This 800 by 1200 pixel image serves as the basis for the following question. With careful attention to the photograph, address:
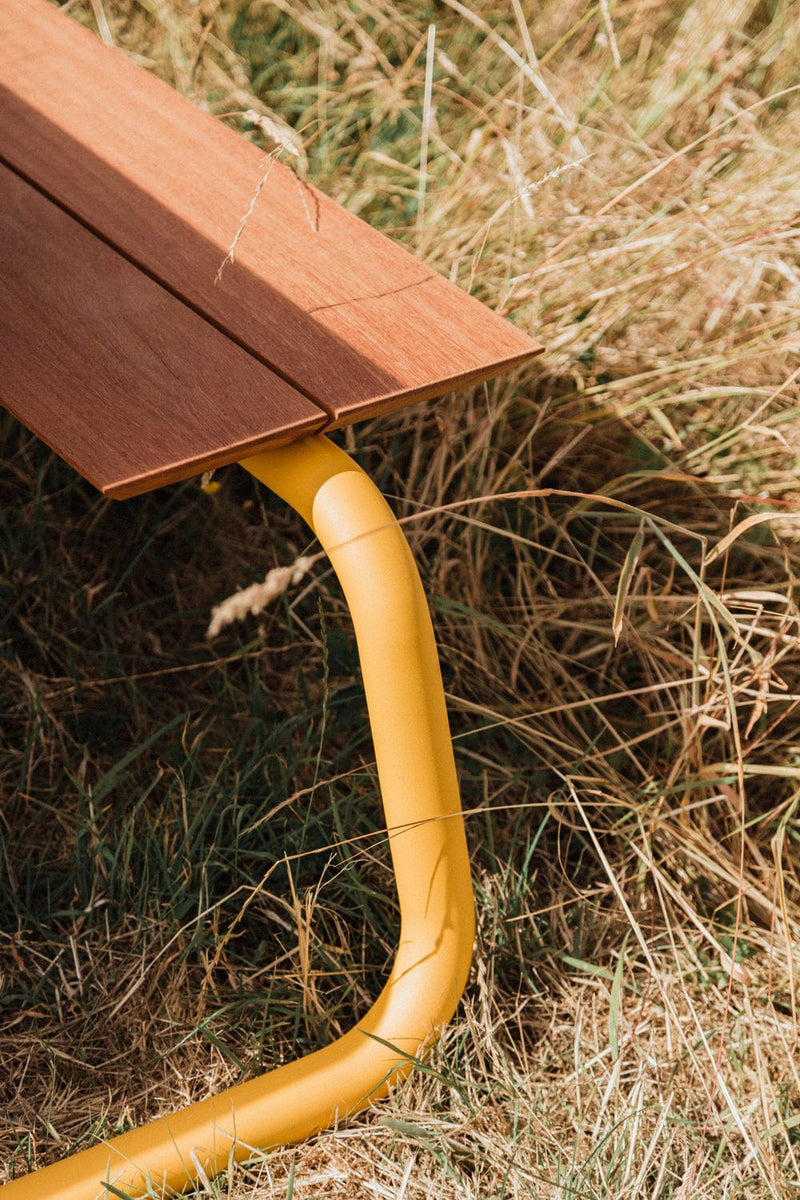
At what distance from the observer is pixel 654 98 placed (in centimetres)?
205

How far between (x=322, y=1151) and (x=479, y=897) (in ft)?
1.15

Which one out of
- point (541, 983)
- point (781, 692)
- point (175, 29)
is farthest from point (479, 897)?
point (175, 29)

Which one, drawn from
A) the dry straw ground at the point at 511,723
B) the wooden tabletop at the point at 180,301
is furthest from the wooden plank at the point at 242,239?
the dry straw ground at the point at 511,723

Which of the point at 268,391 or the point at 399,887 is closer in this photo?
the point at 268,391

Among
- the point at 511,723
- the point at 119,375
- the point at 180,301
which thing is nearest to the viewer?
the point at 119,375

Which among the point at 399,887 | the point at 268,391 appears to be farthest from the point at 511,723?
the point at 268,391

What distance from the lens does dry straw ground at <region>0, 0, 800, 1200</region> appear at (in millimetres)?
1148

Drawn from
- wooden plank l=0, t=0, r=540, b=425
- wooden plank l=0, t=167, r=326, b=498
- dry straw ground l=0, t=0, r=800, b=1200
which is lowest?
dry straw ground l=0, t=0, r=800, b=1200

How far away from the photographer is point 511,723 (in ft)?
4.68

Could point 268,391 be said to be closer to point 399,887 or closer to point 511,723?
point 399,887

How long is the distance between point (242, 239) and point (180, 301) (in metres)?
0.14

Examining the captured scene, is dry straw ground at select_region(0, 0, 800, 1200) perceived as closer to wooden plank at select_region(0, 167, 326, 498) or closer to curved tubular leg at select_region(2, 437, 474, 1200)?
curved tubular leg at select_region(2, 437, 474, 1200)

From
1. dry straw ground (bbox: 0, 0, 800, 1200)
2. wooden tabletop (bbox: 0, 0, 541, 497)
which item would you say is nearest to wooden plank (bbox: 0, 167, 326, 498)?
wooden tabletop (bbox: 0, 0, 541, 497)

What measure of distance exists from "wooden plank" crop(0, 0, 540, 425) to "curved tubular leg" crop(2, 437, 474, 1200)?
0.29 feet
